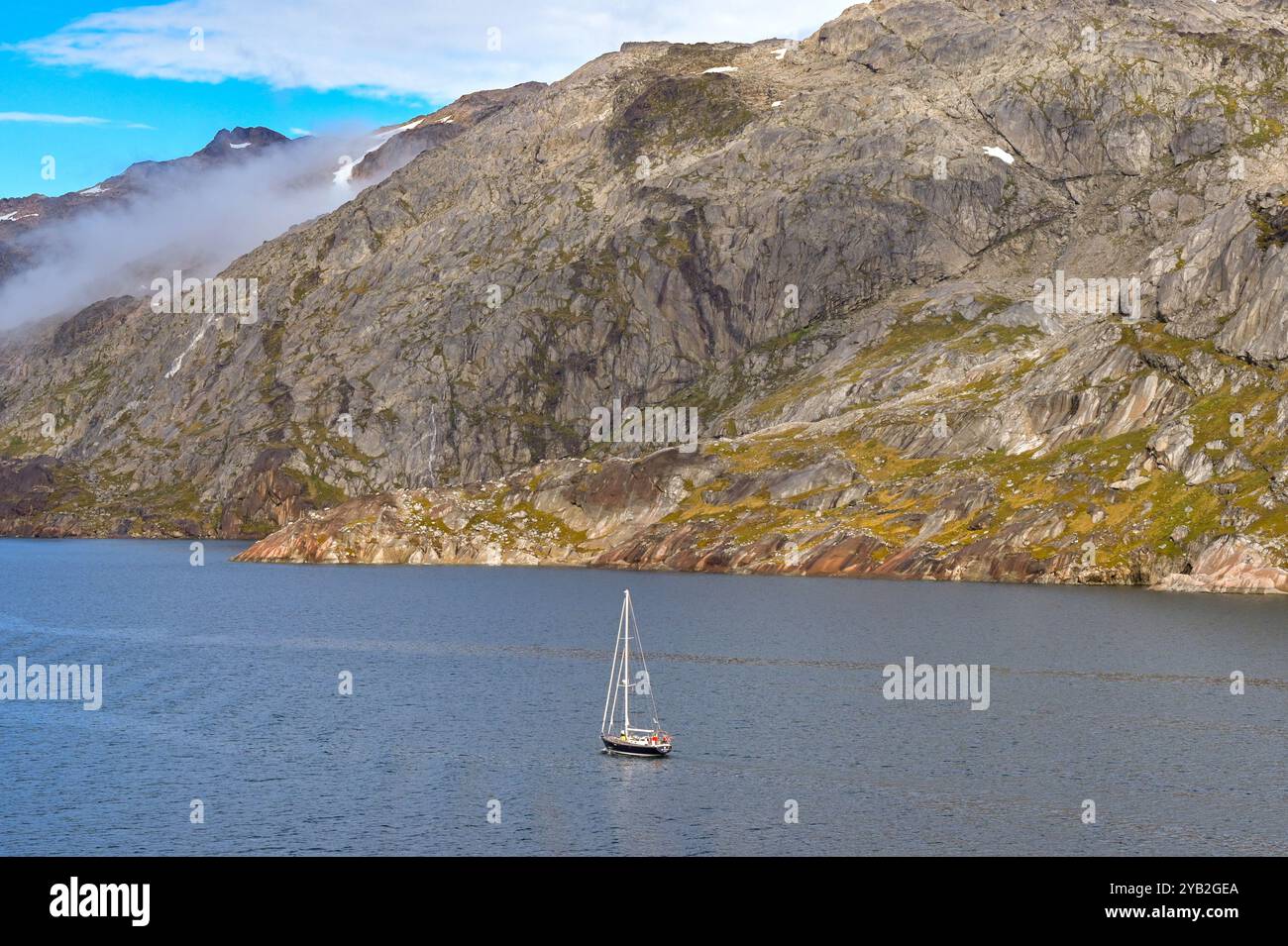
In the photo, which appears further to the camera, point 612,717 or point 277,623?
point 277,623

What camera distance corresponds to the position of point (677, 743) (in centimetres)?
10212

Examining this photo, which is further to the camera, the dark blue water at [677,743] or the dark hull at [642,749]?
the dark hull at [642,749]

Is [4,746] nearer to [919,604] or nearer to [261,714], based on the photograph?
[261,714]

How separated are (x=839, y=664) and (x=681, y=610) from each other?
54.1 metres

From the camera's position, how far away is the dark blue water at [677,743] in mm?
78688

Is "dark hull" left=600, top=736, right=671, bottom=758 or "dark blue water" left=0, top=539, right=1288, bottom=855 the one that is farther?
"dark hull" left=600, top=736, right=671, bottom=758

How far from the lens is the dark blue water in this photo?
7869cm

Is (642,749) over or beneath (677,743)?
over

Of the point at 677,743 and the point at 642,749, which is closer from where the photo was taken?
the point at 642,749
